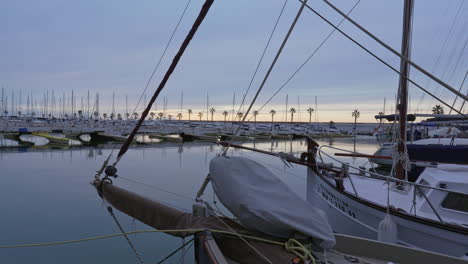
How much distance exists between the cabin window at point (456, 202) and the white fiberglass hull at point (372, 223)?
1.11m

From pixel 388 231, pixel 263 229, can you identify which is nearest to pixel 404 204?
pixel 388 231

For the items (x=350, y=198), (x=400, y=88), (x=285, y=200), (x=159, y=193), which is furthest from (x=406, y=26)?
(x=159, y=193)

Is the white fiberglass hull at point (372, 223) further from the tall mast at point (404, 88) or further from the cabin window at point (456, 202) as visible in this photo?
→ the tall mast at point (404, 88)

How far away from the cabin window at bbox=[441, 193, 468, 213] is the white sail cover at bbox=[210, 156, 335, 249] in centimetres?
396

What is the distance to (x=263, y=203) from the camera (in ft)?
9.89

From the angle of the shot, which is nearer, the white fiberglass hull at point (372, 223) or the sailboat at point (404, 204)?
the white fiberglass hull at point (372, 223)

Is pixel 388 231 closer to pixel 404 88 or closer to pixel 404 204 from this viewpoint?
pixel 404 204

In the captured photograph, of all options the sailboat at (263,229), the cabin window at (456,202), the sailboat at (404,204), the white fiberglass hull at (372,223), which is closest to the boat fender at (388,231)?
the sailboat at (404,204)

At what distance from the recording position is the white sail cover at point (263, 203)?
290 centimetres

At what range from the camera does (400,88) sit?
755cm

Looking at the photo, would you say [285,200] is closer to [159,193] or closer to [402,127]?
[402,127]

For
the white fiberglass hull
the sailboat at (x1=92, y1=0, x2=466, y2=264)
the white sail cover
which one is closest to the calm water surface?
the sailboat at (x1=92, y1=0, x2=466, y2=264)

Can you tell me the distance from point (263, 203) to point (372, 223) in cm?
408

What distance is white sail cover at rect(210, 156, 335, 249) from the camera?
290cm
